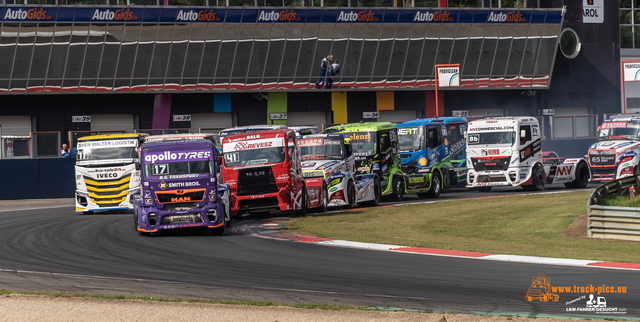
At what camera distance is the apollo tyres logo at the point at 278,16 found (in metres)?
43.9

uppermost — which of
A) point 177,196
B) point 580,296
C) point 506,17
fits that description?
point 506,17

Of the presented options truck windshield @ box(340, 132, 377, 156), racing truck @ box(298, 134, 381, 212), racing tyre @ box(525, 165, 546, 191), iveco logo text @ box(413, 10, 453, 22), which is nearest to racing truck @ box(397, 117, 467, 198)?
truck windshield @ box(340, 132, 377, 156)

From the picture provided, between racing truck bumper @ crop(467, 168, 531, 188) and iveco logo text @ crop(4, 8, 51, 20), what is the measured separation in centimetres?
2440

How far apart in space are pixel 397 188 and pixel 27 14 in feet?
78.4

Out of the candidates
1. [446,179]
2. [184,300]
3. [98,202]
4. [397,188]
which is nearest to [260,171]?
[98,202]

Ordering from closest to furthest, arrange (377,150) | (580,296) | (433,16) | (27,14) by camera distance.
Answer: (580,296), (377,150), (27,14), (433,16)

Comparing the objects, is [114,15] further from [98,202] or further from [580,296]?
[580,296]

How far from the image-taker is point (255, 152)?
812 inches

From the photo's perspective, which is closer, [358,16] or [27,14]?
[27,14]

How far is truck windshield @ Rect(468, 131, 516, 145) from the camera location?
28.9 meters

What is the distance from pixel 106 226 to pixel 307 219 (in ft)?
17.5

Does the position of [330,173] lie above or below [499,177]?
above

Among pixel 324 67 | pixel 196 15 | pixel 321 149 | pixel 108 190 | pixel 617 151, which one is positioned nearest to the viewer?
pixel 321 149

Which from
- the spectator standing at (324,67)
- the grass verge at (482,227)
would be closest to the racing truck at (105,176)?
the grass verge at (482,227)
